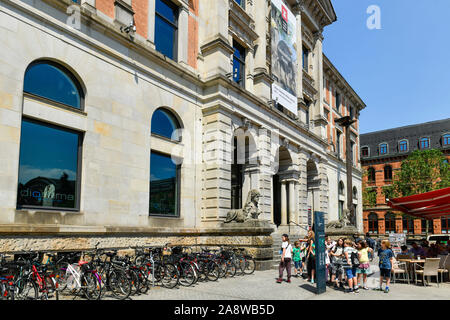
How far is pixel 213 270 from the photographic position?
1266 centimetres

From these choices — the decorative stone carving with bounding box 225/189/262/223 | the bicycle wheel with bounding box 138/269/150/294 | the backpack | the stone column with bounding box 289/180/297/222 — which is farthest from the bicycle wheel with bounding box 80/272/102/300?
the stone column with bounding box 289/180/297/222

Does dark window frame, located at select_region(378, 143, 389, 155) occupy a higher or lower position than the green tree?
higher

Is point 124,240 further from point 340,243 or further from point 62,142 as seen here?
point 340,243

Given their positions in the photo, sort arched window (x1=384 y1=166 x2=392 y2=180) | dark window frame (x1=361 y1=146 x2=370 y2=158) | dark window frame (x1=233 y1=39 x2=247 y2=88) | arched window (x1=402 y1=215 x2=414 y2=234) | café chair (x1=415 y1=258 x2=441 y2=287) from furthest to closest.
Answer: dark window frame (x1=361 y1=146 x2=370 y2=158), arched window (x1=384 y1=166 x2=392 y2=180), arched window (x1=402 y1=215 x2=414 y2=234), dark window frame (x1=233 y1=39 x2=247 y2=88), café chair (x1=415 y1=258 x2=441 y2=287)

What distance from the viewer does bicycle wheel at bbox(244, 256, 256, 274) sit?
14.3 metres

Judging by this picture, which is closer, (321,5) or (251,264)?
(251,264)

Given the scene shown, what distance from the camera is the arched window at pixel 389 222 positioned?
57656mm

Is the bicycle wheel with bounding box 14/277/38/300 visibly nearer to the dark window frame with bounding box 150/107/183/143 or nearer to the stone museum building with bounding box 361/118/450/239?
the dark window frame with bounding box 150/107/183/143

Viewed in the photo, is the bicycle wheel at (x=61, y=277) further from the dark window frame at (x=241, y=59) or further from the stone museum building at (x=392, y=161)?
the stone museum building at (x=392, y=161)

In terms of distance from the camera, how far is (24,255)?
9906 millimetres

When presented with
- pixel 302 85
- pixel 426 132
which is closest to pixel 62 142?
pixel 302 85

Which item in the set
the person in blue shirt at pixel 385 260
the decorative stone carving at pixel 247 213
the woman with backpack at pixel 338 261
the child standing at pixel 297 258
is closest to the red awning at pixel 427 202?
the person in blue shirt at pixel 385 260

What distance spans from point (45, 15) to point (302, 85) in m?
20.6

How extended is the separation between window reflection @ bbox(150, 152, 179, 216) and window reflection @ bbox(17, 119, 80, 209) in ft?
11.9
